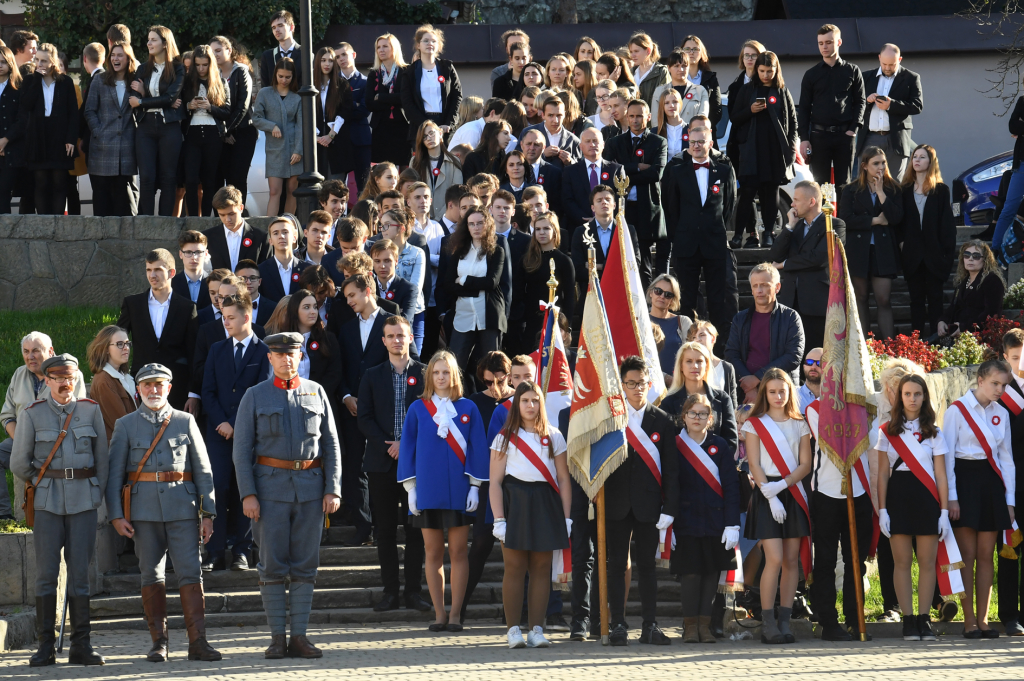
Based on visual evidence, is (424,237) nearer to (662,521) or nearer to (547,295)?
(547,295)

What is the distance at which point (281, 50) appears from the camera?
1461 centimetres

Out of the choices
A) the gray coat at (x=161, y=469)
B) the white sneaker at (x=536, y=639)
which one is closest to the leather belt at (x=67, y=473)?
the gray coat at (x=161, y=469)

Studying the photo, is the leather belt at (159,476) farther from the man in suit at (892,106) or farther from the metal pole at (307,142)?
the man in suit at (892,106)

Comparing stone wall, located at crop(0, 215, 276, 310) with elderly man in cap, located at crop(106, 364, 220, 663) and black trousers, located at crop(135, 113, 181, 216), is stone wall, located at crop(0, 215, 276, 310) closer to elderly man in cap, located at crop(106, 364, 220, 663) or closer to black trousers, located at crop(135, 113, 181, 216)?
black trousers, located at crop(135, 113, 181, 216)

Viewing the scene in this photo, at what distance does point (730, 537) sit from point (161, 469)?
11.5 ft

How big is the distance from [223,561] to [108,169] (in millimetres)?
5695

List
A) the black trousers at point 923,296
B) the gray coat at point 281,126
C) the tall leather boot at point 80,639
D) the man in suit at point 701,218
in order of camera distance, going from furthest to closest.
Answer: the gray coat at point 281,126 → the black trousers at point 923,296 → the man in suit at point 701,218 → the tall leather boot at point 80,639

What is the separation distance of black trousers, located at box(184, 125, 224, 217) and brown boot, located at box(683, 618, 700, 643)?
24.7 ft

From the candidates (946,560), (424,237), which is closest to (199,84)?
(424,237)

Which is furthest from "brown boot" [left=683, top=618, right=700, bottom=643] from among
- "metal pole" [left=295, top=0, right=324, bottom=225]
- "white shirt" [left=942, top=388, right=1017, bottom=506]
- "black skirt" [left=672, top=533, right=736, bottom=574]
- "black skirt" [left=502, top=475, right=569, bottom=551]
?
"metal pole" [left=295, top=0, right=324, bottom=225]

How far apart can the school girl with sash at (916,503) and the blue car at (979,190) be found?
9.68 m

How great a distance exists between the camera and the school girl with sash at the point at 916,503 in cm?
898

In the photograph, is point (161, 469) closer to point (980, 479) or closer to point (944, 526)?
point (944, 526)

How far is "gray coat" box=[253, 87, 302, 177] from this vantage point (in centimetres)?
1410
